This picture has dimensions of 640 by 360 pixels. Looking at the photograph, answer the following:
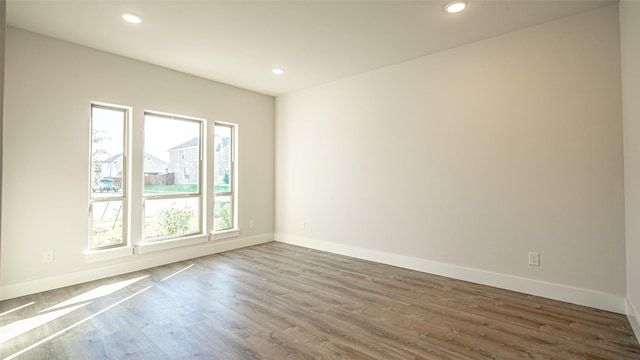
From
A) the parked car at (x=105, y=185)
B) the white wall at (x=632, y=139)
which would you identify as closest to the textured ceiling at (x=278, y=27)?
the white wall at (x=632, y=139)

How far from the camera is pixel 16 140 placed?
10.5 ft

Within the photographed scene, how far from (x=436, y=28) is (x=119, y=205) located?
4248 millimetres

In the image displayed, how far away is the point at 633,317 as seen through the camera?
2.51 meters

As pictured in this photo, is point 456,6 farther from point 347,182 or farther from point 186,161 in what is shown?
point 186,161

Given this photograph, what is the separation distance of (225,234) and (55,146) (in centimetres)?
247

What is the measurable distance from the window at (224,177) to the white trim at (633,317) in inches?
190

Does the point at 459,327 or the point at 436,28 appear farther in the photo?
the point at 436,28

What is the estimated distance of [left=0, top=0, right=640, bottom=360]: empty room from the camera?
8.29 ft

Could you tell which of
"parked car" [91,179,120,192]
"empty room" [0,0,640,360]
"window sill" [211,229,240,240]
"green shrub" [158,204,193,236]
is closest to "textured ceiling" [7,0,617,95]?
"empty room" [0,0,640,360]

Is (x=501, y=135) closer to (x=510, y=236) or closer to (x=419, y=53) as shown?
(x=510, y=236)

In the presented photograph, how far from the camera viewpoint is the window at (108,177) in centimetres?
379

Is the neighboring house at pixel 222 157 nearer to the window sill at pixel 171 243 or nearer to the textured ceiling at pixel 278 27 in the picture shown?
the window sill at pixel 171 243

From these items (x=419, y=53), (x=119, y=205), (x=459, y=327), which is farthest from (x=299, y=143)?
(x=459, y=327)

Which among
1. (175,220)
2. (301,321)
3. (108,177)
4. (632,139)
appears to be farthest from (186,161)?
(632,139)
